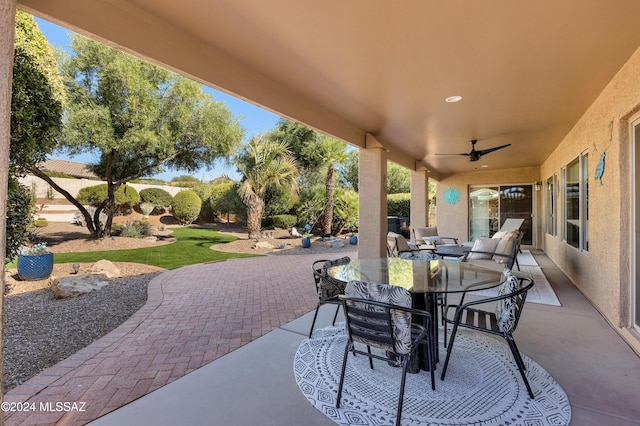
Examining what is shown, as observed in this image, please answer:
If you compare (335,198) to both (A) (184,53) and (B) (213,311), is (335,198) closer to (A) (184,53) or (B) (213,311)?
(B) (213,311)

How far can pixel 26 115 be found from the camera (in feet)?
11.0

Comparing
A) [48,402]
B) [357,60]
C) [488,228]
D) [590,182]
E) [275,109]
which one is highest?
[357,60]

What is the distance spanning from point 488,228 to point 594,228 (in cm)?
770

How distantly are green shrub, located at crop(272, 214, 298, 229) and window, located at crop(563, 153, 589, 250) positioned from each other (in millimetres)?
9760

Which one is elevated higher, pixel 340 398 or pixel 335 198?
pixel 335 198

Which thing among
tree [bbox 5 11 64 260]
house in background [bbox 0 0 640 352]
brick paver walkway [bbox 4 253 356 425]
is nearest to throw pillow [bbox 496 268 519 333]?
house in background [bbox 0 0 640 352]

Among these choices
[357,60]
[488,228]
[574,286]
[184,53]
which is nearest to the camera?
[184,53]

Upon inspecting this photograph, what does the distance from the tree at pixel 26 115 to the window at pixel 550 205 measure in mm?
9528

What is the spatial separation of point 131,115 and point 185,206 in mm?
7907

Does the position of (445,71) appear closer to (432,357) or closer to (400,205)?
(432,357)

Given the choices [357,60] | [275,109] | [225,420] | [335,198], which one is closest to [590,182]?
[357,60]

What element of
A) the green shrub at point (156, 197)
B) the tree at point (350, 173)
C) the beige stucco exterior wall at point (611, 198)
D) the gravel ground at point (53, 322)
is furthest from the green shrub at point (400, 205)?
the gravel ground at point (53, 322)

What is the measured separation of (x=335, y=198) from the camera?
40.1 feet

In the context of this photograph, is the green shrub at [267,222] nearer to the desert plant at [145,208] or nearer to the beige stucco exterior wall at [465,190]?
the desert plant at [145,208]
